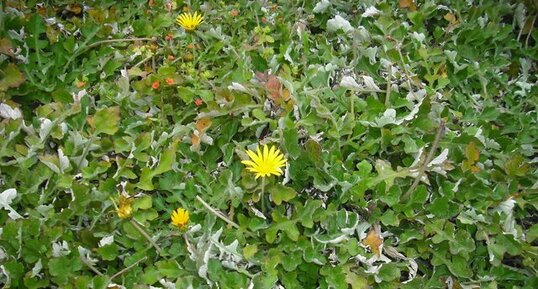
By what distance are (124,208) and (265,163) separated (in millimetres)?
505

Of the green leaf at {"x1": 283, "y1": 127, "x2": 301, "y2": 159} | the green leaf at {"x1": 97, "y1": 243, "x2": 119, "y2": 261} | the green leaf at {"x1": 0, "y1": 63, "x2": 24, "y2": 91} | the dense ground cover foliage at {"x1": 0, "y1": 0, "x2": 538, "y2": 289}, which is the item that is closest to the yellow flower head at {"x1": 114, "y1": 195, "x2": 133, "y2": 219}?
the dense ground cover foliage at {"x1": 0, "y1": 0, "x2": 538, "y2": 289}

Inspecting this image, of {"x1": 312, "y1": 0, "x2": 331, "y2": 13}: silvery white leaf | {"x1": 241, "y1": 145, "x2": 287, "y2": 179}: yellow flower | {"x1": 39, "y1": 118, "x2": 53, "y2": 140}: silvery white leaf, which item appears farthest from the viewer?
{"x1": 312, "y1": 0, "x2": 331, "y2": 13}: silvery white leaf

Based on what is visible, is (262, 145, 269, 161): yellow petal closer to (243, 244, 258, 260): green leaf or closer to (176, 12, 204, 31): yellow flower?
(243, 244, 258, 260): green leaf

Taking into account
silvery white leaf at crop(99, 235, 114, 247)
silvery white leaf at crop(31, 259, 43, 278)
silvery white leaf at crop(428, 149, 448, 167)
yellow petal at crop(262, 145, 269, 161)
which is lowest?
silvery white leaf at crop(31, 259, 43, 278)

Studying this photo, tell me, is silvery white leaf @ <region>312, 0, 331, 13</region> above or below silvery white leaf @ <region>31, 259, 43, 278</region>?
above

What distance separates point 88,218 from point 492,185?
60.9 inches

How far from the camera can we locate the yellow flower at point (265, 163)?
234cm

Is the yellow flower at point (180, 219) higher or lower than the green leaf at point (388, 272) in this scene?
higher

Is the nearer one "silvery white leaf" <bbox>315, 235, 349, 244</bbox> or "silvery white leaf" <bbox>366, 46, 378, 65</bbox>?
"silvery white leaf" <bbox>315, 235, 349, 244</bbox>

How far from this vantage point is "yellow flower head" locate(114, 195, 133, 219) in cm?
225

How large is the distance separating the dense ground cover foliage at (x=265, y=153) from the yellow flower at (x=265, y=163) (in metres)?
0.01

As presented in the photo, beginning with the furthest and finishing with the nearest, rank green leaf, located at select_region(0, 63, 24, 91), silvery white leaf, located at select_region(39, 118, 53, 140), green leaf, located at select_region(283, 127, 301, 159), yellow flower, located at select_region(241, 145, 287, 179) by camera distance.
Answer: green leaf, located at select_region(0, 63, 24, 91), silvery white leaf, located at select_region(39, 118, 53, 140), green leaf, located at select_region(283, 127, 301, 159), yellow flower, located at select_region(241, 145, 287, 179)

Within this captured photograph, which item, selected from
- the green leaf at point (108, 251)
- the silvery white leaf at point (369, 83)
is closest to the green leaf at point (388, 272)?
the silvery white leaf at point (369, 83)

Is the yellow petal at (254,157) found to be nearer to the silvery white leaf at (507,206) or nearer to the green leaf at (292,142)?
the green leaf at (292,142)
